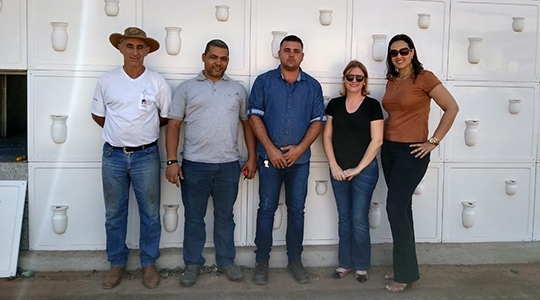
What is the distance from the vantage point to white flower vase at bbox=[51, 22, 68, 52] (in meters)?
3.36

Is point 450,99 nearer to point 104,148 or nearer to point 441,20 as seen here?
point 441,20

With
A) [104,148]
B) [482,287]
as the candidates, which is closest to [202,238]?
[104,148]

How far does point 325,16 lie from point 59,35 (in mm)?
2007

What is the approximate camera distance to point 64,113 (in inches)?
135

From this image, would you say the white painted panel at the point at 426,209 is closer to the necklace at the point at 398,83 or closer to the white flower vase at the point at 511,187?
the white flower vase at the point at 511,187

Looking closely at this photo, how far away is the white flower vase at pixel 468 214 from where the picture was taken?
3816 millimetres

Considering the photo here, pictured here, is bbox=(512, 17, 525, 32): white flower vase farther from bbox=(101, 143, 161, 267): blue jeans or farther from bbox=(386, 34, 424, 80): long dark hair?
bbox=(101, 143, 161, 267): blue jeans

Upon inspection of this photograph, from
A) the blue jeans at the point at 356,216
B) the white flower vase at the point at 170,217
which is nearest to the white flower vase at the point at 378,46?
the blue jeans at the point at 356,216

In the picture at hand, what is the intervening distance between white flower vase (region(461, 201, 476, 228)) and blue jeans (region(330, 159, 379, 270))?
3.30 feet

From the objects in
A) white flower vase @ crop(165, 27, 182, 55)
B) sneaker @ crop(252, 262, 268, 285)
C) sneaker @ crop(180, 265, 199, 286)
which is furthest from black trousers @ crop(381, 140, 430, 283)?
white flower vase @ crop(165, 27, 182, 55)

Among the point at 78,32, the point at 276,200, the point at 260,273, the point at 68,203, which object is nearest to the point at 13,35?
the point at 78,32

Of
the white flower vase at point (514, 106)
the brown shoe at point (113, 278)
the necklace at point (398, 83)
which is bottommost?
the brown shoe at point (113, 278)

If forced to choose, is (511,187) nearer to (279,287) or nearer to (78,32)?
(279,287)

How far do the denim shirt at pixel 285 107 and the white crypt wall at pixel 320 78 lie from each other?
0.35 metres
